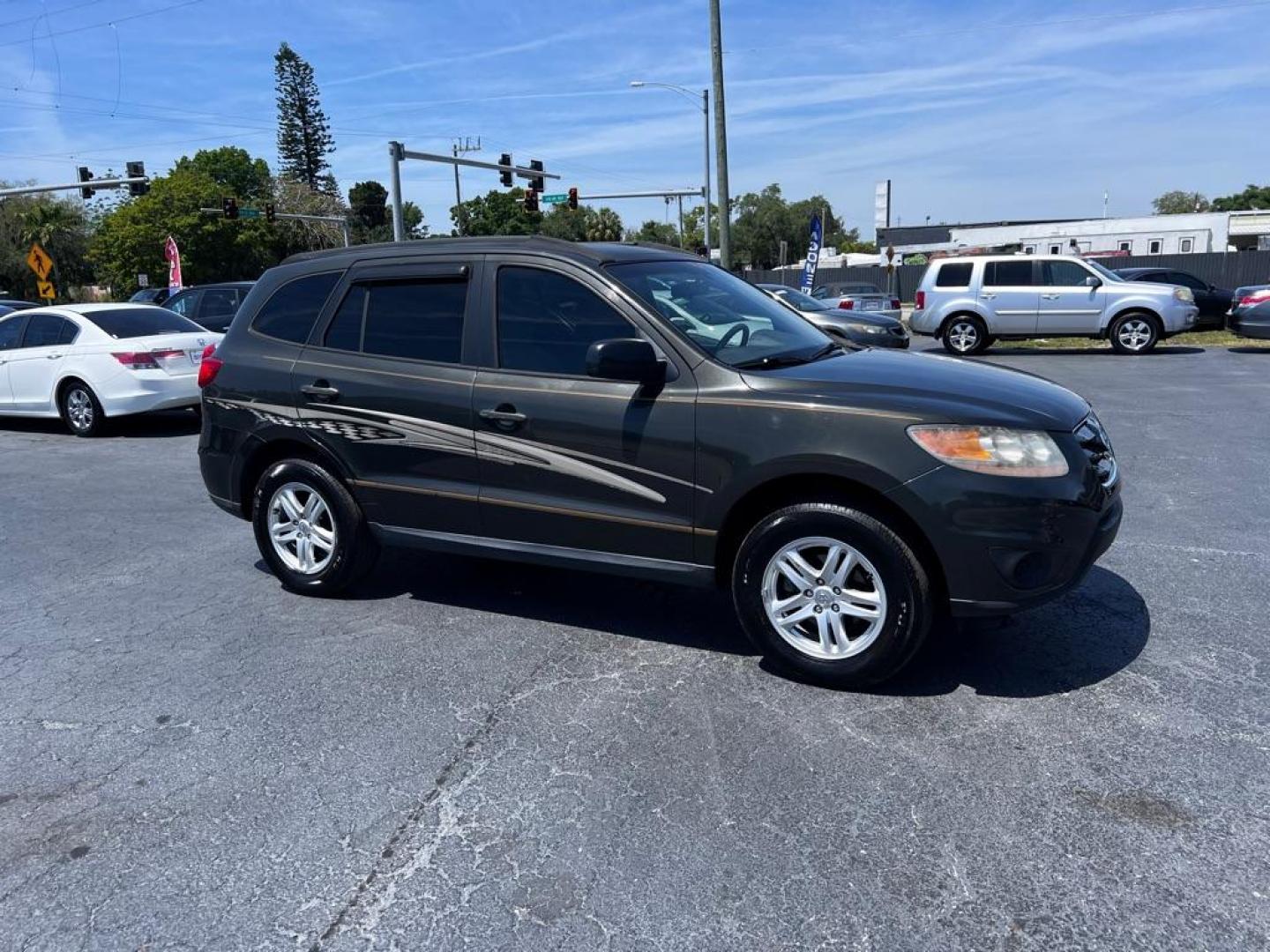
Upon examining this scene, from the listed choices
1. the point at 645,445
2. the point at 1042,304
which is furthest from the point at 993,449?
the point at 1042,304

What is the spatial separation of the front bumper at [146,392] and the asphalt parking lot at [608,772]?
567 cm

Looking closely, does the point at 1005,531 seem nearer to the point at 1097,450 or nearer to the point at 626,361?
the point at 1097,450

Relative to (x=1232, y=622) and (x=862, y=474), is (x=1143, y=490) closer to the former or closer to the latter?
(x=1232, y=622)

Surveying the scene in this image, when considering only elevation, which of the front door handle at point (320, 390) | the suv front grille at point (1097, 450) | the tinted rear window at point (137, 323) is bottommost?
the suv front grille at point (1097, 450)

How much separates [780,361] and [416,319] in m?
1.87

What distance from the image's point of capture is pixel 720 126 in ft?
71.8

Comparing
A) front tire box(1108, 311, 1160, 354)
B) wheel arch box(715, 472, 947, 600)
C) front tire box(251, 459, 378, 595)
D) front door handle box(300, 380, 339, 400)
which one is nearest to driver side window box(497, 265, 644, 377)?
wheel arch box(715, 472, 947, 600)

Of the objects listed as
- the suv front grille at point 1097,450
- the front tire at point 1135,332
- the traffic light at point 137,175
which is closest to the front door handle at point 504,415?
the suv front grille at point 1097,450

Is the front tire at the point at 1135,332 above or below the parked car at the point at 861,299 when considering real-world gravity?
below

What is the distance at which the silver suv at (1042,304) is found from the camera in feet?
57.6

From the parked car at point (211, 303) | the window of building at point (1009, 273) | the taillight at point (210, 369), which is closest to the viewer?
the taillight at point (210, 369)

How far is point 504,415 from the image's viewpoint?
447 centimetres

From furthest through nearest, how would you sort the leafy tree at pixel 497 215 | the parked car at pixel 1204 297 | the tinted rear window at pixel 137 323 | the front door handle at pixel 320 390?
1. the leafy tree at pixel 497 215
2. the parked car at pixel 1204 297
3. the tinted rear window at pixel 137 323
4. the front door handle at pixel 320 390

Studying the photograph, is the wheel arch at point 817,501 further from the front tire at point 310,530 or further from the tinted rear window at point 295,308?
the tinted rear window at point 295,308
